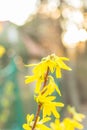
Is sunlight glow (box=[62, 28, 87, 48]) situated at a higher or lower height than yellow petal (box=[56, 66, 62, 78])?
higher

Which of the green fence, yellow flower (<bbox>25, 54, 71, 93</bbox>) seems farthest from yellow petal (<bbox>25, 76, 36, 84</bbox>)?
the green fence

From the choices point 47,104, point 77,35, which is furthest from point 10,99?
point 47,104

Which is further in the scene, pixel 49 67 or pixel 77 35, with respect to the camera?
pixel 77 35

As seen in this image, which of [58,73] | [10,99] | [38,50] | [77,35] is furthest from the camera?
[38,50]

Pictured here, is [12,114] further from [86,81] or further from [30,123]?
[86,81]

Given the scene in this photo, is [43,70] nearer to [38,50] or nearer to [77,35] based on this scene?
[77,35]

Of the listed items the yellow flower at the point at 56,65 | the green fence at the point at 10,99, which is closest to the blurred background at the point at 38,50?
the green fence at the point at 10,99

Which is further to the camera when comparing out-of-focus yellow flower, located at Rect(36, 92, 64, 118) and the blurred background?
the blurred background

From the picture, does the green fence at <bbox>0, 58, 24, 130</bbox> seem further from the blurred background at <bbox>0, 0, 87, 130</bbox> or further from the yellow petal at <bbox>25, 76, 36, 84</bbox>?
the yellow petal at <bbox>25, 76, 36, 84</bbox>
